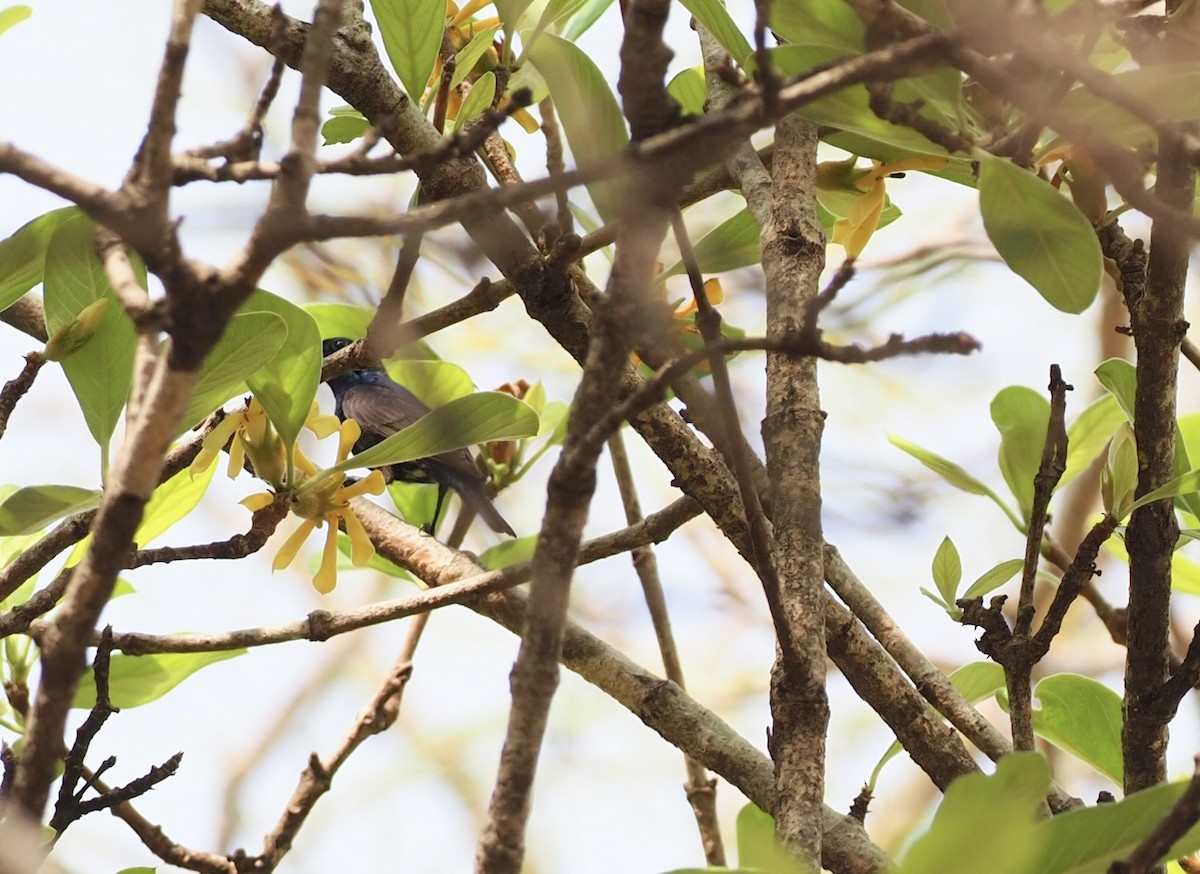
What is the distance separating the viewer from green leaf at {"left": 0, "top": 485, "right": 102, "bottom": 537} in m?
0.78

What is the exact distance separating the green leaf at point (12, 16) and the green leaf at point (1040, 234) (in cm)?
70

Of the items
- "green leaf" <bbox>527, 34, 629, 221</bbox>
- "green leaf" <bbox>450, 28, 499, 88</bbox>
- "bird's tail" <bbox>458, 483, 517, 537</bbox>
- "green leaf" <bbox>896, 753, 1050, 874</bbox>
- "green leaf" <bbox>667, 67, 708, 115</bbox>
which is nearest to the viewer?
"green leaf" <bbox>896, 753, 1050, 874</bbox>

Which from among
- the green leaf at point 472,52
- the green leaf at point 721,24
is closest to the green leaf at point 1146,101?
the green leaf at point 721,24

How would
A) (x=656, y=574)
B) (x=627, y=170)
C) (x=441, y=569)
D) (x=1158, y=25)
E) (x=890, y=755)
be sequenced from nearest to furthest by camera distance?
(x=627, y=170), (x=1158, y=25), (x=890, y=755), (x=441, y=569), (x=656, y=574)

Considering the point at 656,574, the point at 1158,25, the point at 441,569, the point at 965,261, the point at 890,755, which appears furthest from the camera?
the point at 965,261

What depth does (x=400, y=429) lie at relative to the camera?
62.5 inches

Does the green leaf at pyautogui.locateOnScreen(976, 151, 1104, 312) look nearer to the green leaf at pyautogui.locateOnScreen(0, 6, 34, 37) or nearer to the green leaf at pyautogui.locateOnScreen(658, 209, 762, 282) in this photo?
the green leaf at pyautogui.locateOnScreen(658, 209, 762, 282)

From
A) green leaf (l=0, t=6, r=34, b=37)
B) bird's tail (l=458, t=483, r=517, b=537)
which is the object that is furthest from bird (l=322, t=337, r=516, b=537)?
green leaf (l=0, t=6, r=34, b=37)

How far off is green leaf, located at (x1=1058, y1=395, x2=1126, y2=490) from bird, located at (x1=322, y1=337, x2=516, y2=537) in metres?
0.73

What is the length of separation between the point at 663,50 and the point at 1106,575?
271 cm

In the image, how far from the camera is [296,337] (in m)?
0.83

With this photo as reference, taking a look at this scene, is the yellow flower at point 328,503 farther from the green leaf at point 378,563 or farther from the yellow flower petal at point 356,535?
the green leaf at point 378,563

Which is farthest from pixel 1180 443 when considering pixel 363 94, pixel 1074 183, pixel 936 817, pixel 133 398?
pixel 133 398

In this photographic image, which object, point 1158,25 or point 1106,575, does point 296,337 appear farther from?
point 1106,575
